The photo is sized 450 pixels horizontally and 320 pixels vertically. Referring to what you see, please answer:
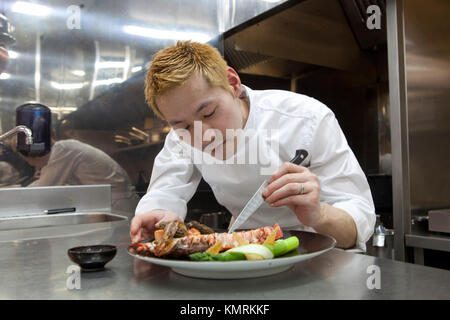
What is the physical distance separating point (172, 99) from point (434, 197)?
149 centimetres

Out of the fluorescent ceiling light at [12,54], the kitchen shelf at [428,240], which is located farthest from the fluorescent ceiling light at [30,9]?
the kitchen shelf at [428,240]

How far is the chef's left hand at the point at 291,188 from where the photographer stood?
96 centimetres

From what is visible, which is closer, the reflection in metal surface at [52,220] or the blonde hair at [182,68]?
the blonde hair at [182,68]

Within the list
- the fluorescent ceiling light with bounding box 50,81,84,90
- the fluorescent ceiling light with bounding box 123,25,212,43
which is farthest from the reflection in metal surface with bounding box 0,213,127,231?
the fluorescent ceiling light with bounding box 123,25,212,43

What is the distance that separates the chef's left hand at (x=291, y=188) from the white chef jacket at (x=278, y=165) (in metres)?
0.25

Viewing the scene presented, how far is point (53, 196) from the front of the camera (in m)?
2.13

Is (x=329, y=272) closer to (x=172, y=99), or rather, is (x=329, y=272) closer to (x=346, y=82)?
(x=172, y=99)

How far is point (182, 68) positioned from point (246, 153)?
1.48 feet

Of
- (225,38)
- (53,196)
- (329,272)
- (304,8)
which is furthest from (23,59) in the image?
(329,272)

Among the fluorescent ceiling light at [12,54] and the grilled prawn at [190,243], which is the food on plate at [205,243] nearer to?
the grilled prawn at [190,243]

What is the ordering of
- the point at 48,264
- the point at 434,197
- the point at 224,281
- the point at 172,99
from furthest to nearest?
the point at 434,197
the point at 172,99
the point at 48,264
the point at 224,281

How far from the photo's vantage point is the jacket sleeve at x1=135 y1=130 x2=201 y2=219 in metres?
1.51

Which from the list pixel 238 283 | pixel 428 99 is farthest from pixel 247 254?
pixel 428 99

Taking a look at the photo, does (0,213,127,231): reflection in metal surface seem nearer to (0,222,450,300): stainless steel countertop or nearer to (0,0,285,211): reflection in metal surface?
(0,0,285,211): reflection in metal surface
